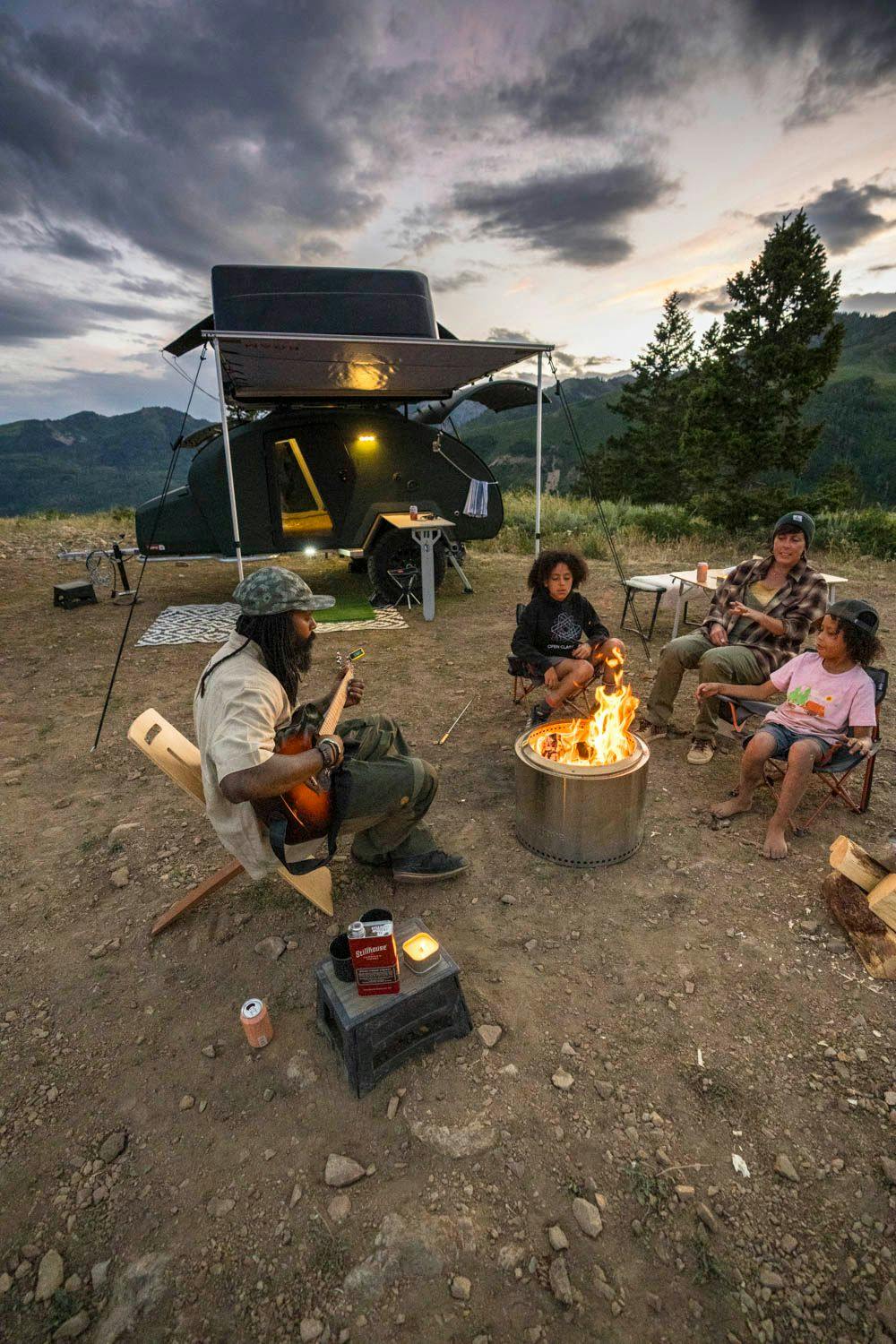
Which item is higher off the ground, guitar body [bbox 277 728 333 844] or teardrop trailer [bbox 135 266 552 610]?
teardrop trailer [bbox 135 266 552 610]

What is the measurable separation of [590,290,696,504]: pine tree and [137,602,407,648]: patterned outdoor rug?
29869mm

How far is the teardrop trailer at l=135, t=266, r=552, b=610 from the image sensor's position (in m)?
7.33

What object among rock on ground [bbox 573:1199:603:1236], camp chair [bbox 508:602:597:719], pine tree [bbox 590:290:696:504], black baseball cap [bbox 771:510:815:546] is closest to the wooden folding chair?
rock on ground [bbox 573:1199:603:1236]

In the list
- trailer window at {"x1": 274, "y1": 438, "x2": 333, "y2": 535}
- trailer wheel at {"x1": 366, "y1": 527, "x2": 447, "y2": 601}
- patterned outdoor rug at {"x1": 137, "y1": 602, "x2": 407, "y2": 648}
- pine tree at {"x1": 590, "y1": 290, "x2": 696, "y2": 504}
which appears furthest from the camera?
pine tree at {"x1": 590, "y1": 290, "x2": 696, "y2": 504}

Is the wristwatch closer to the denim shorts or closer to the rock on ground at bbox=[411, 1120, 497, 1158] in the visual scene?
the rock on ground at bbox=[411, 1120, 497, 1158]

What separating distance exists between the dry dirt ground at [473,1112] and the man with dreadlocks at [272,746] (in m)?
0.46

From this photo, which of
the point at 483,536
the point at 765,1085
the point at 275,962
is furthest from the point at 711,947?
the point at 483,536

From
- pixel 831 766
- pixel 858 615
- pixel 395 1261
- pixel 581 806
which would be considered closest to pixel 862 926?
pixel 831 766

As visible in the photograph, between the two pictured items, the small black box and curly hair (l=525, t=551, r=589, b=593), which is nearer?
curly hair (l=525, t=551, r=589, b=593)

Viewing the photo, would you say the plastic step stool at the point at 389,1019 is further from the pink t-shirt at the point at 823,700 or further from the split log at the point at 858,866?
the pink t-shirt at the point at 823,700

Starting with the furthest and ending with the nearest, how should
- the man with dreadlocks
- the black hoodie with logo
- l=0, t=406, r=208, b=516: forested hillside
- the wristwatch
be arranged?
1. l=0, t=406, r=208, b=516: forested hillside
2. the black hoodie with logo
3. the wristwatch
4. the man with dreadlocks

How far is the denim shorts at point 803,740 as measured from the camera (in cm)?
334

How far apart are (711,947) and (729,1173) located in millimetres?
992

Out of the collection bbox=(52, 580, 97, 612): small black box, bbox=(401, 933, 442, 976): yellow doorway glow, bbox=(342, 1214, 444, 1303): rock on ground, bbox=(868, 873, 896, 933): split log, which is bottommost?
bbox=(342, 1214, 444, 1303): rock on ground
